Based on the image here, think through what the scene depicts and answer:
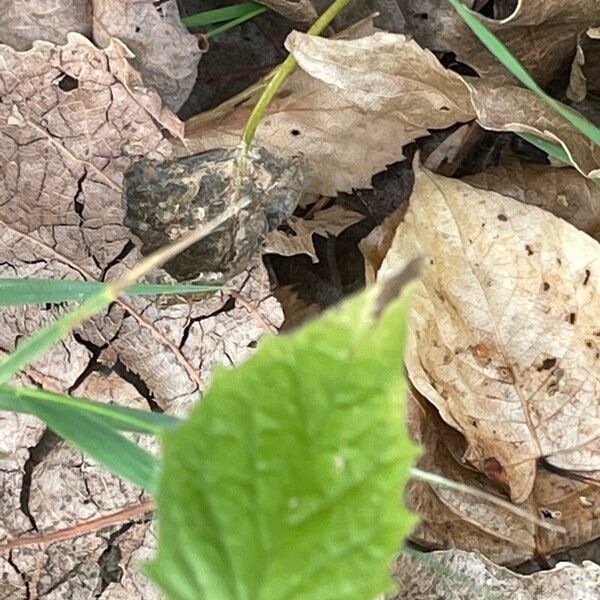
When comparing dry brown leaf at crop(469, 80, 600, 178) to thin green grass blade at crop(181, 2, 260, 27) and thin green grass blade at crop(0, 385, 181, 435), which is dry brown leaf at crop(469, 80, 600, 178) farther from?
thin green grass blade at crop(0, 385, 181, 435)

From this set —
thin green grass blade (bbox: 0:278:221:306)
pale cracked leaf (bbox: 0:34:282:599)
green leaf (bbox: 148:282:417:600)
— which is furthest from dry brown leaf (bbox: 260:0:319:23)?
green leaf (bbox: 148:282:417:600)

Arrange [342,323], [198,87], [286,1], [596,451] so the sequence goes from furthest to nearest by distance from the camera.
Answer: [198,87] → [286,1] → [596,451] → [342,323]

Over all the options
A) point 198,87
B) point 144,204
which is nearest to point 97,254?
point 144,204

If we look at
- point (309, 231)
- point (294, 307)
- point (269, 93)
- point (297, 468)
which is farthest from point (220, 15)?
point (297, 468)

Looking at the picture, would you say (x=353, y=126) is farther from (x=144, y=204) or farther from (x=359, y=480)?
(x=359, y=480)

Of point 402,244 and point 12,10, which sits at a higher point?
point 12,10

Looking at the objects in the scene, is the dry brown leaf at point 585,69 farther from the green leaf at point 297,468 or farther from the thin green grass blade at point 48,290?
the green leaf at point 297,468
